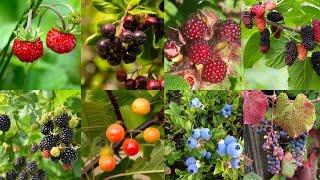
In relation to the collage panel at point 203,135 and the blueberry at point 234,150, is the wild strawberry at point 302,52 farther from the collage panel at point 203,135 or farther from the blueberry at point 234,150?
the blueberry at point 234,150

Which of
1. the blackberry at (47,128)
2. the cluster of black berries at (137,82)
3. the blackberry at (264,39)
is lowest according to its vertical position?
the blackberry at (47,128)

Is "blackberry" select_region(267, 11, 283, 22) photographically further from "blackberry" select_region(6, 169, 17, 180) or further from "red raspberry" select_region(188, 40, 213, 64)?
"blackberry" select_region(6, 169, 17, 180)

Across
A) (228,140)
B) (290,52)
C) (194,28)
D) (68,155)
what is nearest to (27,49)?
(68,155)

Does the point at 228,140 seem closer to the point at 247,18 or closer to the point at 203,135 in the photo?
the point at 203,135

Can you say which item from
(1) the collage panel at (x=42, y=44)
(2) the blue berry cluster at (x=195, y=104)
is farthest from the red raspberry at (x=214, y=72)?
(1) the collage panel at (x=42, y=44)

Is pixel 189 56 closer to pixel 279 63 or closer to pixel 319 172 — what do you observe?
pixel 279 63

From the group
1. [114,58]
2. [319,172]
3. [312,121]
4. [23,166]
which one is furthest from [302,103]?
[23,166]
